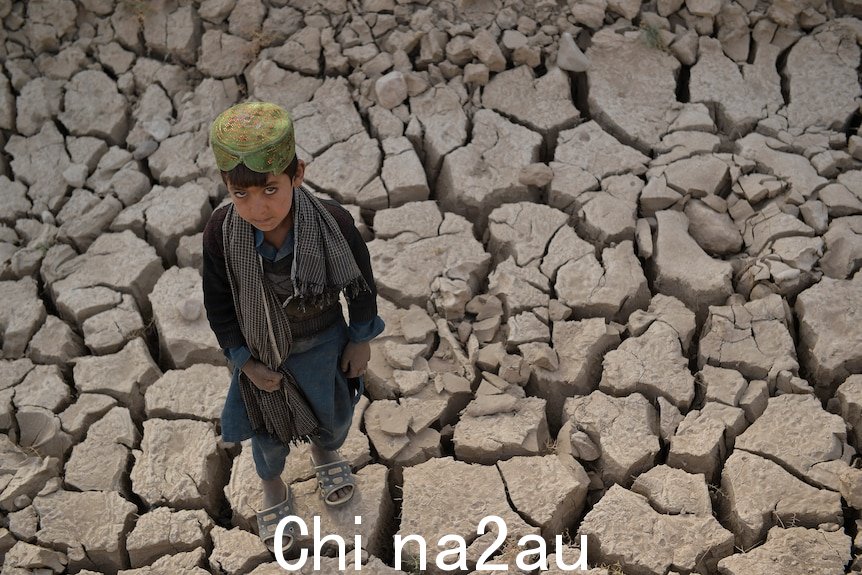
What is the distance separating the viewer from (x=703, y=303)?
9.84ft

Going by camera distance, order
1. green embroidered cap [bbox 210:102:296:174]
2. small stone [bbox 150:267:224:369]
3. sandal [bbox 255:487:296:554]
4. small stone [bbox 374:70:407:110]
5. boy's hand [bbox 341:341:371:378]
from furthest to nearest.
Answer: small stone [bbox 374:70:407:110] → small stone [bbox 150:267:224:369] → sandal [bbox 255:487:296:554] → boy's hand [bbox 341:341:371:378] → green embroidered cap [bbox 210:102:296:174]

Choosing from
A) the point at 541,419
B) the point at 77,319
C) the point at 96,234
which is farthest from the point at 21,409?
the point at 541,419

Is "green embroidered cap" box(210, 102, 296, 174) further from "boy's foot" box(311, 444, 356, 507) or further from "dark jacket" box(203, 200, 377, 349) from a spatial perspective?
"boy's foot" box(311, 444, 356, 507)

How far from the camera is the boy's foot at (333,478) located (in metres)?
2.53

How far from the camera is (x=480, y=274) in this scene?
10.4 feet

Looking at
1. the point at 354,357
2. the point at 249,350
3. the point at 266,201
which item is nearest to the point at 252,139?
the point at 266,201

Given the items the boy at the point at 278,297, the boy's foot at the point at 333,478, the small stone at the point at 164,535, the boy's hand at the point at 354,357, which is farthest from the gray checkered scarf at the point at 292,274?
the small stone at the point at 164,535

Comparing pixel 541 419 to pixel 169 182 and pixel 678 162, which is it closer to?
pixel 678 162

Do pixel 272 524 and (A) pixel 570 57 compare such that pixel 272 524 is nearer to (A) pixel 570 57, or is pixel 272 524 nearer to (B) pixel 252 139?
(B) pixel 252 139

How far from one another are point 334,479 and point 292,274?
0.83 metres

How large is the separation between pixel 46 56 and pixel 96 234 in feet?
4.02

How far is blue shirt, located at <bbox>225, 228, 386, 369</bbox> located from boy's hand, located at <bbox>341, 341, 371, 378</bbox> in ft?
0.09

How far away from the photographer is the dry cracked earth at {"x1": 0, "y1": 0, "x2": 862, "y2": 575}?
2.51 meters

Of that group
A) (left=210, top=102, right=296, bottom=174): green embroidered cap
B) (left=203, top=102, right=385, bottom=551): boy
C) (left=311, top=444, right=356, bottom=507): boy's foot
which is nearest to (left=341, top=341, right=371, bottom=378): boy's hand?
(left=203, top=102, right=385, bottom=551): boy
